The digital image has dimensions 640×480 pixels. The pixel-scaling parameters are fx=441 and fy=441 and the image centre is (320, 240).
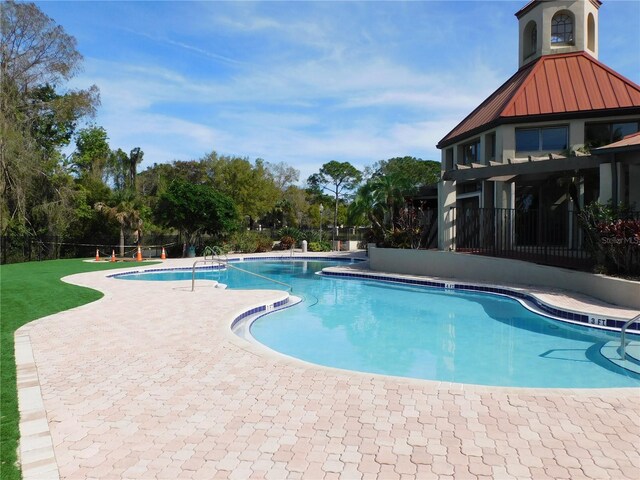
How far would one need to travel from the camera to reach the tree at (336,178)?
197 ft

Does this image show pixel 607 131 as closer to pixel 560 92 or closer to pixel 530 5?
pixel 560 92

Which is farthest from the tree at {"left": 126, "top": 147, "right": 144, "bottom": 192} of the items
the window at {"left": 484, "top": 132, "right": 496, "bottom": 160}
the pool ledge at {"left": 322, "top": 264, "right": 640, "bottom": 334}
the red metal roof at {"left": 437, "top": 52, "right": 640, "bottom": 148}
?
the pool ledge at {"left": 322, "top": 264, "right": 640, "bottom": 334}

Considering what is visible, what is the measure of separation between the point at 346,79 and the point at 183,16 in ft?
28.9

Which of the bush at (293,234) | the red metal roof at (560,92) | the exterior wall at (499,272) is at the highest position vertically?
the red metal roof at (560,92)

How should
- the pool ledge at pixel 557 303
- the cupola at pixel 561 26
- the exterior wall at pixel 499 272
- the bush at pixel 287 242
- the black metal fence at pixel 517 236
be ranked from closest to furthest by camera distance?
the pool ledge at pixel 557 303 → the exterior wall at pixel 499 272 → the black metal fence at pixel 517 236 → the cupola at pixel 561 26 → the bush at pixel 287 242

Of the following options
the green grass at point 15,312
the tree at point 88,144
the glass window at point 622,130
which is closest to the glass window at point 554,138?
the glass window at point 622,130

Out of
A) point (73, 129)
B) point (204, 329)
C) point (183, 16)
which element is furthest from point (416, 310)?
point (73, 129)

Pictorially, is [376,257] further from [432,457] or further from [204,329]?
[432,457]

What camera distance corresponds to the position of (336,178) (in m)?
60.7

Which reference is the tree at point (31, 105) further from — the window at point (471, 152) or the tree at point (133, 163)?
the window at point (471, 152)

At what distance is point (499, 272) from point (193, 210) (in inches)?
728

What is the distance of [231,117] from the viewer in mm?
29828

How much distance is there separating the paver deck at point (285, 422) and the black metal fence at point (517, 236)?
10.8 metres

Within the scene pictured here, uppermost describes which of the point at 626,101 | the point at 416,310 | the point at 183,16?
the point at 183,16
